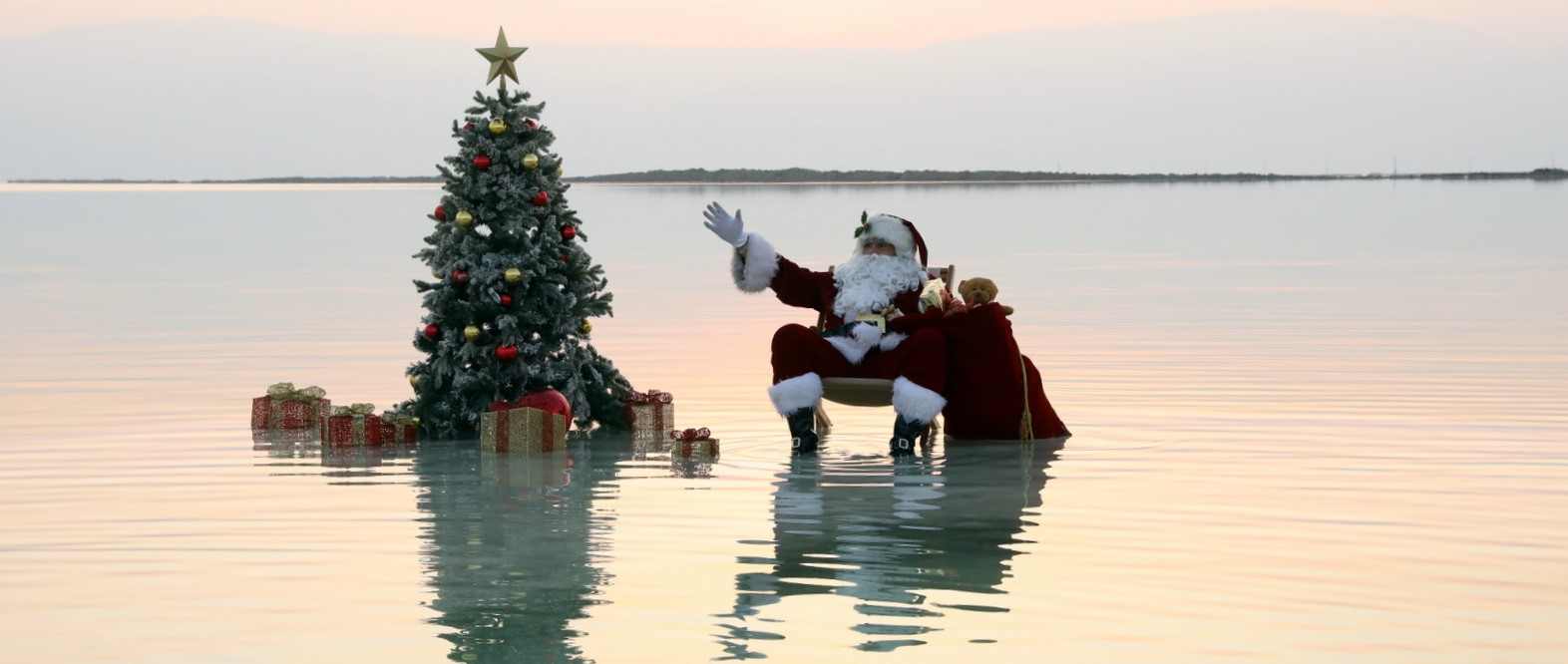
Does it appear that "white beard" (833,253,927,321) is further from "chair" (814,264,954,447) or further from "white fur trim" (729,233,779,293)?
"chair" (814,264,954,447)

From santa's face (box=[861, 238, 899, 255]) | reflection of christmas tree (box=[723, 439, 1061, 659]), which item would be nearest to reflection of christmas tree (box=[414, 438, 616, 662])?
reflection of christmas tree (box=[723, 439, 1061, 659])

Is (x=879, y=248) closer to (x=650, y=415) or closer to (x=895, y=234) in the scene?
(x=895, y=234)

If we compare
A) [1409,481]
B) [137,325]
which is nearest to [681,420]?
[1409,481]

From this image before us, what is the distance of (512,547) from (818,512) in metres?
1.27

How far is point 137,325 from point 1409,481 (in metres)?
11.0

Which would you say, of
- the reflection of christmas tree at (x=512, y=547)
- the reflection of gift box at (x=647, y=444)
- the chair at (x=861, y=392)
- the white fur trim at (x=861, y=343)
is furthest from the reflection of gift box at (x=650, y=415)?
the white fur trim at (x=861, y=343)

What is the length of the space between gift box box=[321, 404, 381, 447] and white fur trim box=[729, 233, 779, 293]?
1.90 m

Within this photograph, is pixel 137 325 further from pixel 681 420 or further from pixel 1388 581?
pixel 1388 581

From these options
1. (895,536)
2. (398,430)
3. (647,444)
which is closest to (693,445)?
(647,444)

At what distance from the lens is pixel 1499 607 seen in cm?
611

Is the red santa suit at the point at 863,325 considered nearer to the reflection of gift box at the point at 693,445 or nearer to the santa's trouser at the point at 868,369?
the santa's trouser at the point at 868,369

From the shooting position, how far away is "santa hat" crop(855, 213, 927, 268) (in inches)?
411

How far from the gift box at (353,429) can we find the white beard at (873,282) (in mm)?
2285

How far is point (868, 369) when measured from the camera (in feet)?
32.8
